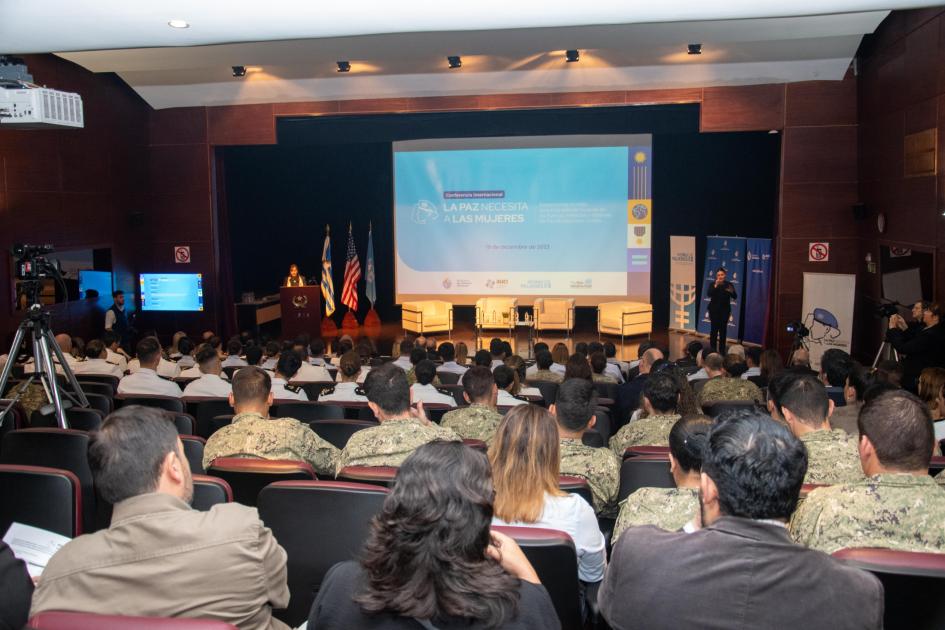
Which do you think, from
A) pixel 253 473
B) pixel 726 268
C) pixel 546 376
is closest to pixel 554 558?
pixel 253 473

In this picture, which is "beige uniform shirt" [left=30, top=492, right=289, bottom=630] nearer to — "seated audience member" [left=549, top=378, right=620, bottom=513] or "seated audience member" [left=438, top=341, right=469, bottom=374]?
"seated audience member" [left=549, top=378, right=620, bottom=513]

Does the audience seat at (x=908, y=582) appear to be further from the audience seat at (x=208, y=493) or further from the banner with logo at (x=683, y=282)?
the banner with logo at (x=683, y=282)

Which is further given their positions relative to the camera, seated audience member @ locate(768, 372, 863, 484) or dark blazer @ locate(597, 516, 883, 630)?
seated audience member @ locate(768, 372, 863, 484)

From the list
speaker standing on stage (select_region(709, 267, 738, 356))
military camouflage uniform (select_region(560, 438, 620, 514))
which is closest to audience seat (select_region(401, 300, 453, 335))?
speaker standing on stage (select_region(709, 267, 738, 356))

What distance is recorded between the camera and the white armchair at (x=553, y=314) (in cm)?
1290

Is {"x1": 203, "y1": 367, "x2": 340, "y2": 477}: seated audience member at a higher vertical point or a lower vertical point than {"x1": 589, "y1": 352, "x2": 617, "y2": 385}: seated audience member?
higher

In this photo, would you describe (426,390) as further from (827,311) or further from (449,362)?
(827,311)

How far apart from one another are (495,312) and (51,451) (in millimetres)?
9698

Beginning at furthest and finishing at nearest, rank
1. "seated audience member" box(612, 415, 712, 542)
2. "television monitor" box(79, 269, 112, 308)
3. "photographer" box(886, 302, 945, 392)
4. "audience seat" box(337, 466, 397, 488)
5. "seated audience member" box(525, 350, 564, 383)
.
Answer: "television monitor" box(79, 269, 112, 308)
"seated audience member" box(525, 350, 564, 383)
"photographer" box(886, 302, 945, 392)
"audience seat" box(337, 466, 397, 488)
"seated audience member" box(612, 415, 712, 542)

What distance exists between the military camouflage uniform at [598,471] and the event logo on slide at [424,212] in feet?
33.7

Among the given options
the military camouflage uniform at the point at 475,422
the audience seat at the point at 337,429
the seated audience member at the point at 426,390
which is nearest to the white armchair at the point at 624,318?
the seated audience member at the point at 426,390

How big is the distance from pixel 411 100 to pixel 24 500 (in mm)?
9550

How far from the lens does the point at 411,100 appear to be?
11438 millimetres

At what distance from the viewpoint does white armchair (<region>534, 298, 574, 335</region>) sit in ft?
42.3
